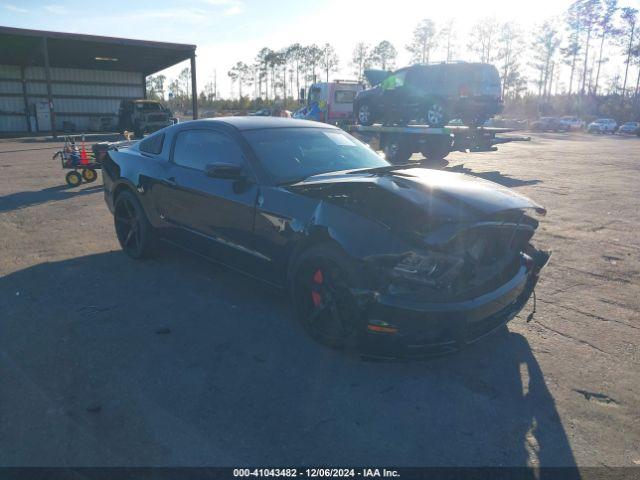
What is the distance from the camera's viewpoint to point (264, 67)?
83812 millimetres

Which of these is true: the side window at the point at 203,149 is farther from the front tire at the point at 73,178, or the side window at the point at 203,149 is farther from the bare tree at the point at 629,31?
the bare tree at the point at 629,31

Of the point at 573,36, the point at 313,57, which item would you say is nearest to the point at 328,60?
the point at 313,57

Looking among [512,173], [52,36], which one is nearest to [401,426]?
[512,173]

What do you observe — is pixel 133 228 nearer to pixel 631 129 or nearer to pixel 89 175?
pixel 89 175

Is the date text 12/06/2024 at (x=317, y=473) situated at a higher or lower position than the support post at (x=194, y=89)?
lower

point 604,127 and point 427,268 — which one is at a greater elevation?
point 604,127

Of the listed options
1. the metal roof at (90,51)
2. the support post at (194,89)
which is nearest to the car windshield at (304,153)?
the support post at (194,89)

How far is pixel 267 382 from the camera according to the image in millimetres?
3129

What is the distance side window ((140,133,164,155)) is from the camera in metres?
5.21

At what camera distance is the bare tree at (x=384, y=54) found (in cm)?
7425

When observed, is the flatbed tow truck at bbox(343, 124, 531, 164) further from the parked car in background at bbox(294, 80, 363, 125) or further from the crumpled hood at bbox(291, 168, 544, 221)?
the crumpled hood at bbox(291, 168, 544, 221)

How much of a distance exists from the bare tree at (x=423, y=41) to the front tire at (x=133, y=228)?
6961cm

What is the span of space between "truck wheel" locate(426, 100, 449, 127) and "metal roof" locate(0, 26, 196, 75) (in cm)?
1587

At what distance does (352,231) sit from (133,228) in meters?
3.18
